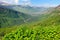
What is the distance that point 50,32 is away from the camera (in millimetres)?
19562

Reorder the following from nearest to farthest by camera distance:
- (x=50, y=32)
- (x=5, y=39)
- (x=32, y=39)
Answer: (x=32, y=39) < (x=5, y=39) < (x=50, y=32)

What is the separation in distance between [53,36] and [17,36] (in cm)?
426

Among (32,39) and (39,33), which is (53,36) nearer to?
(39,33)

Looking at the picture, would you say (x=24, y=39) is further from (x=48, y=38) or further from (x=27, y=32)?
(x=48, y=38)

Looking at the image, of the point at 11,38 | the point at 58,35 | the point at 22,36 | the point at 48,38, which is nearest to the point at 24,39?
the point at 22,36

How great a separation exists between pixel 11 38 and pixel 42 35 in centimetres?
333

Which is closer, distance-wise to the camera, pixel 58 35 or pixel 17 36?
pixel 17 36

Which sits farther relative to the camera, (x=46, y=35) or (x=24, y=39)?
(x=46, y=35)

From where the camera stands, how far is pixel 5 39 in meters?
18.2

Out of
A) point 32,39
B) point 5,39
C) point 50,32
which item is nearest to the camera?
point 32,39

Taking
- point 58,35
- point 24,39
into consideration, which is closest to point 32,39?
point 24,39

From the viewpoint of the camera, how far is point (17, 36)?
57.5 feet

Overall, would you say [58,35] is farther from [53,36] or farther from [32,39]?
[32,39]

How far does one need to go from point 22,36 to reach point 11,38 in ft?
4.24
